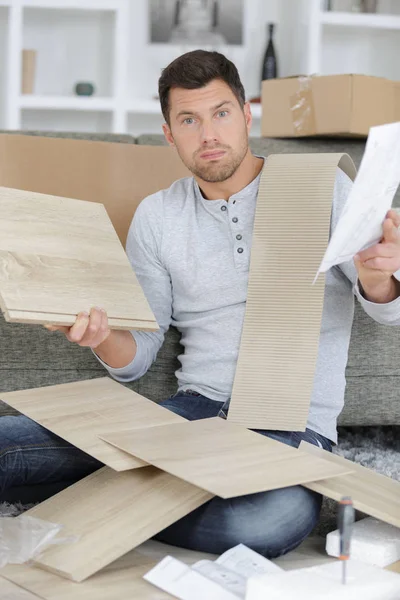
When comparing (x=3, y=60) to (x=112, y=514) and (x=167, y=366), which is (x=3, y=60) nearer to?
(x=167, y=366)

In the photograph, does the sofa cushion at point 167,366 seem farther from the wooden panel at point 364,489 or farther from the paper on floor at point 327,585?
the paper on floor at point 327,585

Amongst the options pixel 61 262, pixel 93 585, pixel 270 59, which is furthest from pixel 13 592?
pixel 270 59

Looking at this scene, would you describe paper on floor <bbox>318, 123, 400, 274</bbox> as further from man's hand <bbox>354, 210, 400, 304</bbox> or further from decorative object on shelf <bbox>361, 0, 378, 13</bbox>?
decorative object on shelf <bbox>361, 0, 378, 13</bbox>

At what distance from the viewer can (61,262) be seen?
1563mm

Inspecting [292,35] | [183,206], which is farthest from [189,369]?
[292,35]

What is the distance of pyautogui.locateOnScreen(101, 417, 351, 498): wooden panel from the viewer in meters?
1.31

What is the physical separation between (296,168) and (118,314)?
1.61ft

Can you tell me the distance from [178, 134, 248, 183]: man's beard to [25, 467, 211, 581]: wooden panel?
578mm

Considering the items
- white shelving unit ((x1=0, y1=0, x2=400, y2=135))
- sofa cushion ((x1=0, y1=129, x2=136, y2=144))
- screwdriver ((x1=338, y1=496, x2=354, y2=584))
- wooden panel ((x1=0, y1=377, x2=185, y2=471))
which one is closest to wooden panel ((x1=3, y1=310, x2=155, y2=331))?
wooden panel ((x1=0, y1=377, x2=185, y2=471))

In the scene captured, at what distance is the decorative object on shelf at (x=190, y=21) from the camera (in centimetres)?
449

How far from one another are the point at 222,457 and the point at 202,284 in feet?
1.48

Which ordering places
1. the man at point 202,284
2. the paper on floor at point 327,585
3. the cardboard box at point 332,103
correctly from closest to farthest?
the paper on floor at point 327,585 < the man at point 202,284 < the cardboard box at point 332,103

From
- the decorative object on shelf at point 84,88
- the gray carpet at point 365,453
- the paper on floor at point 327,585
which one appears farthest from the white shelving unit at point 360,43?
the paper on floor at point 327,585

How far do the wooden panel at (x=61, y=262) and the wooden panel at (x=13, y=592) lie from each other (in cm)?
40
